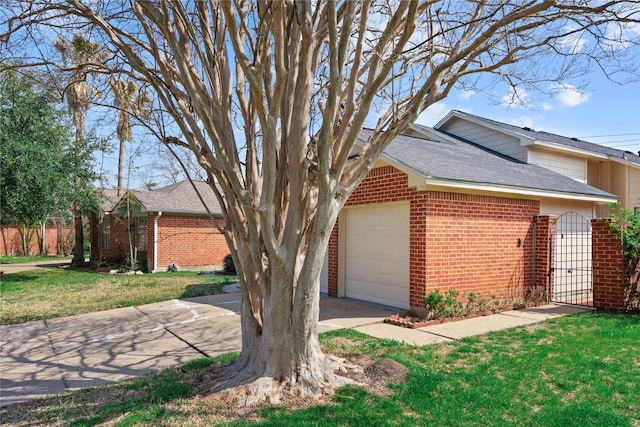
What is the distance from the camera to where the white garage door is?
913cm

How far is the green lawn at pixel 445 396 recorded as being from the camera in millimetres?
3875

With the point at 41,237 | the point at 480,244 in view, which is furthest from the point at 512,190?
the point at 41,237

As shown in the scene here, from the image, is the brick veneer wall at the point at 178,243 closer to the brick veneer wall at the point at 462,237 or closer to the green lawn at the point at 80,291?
the green lawn at the point at 80,291

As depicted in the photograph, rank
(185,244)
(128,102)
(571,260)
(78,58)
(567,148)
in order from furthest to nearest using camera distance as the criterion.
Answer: (185,244)
(567,148)
(571,260)
(78,58)
(128,102)

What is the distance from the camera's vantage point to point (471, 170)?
9.65 metres

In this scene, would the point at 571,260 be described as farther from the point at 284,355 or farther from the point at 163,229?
the point at 163,229

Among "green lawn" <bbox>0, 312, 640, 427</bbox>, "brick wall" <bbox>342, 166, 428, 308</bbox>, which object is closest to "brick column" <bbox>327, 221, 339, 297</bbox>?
"brick wall" <bbox>342, 166, 428, 308</bbox>

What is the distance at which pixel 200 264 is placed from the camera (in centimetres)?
1988

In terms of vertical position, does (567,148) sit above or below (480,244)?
above

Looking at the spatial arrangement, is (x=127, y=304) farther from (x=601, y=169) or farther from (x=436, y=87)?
(x=601, y=169)

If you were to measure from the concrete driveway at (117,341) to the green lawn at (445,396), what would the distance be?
0.62 meters

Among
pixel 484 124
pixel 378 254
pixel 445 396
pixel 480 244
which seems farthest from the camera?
pixel 484 124

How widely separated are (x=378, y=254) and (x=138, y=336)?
5.18 m

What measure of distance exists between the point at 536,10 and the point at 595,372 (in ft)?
13.5
